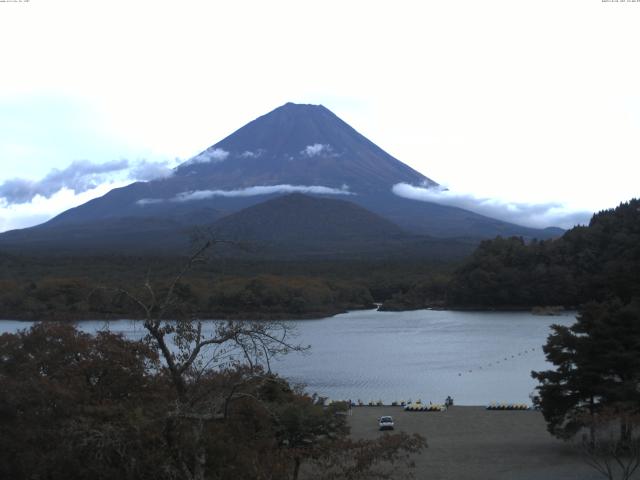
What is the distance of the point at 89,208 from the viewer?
354ft

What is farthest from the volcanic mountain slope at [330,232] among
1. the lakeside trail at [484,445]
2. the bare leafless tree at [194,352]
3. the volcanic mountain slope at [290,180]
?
the bare leafless tree at [194,352]

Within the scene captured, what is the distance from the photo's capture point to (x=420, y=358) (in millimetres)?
26938

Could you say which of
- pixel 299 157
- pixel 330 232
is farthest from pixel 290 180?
pixel 330 232

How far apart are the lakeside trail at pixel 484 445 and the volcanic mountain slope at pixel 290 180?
77701 millimetres

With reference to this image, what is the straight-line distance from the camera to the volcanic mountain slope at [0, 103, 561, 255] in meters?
101

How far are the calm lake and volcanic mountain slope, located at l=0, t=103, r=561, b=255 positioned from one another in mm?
55494

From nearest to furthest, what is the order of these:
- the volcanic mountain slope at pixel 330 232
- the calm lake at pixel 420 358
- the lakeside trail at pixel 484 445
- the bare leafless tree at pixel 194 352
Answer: the bare leafless tree at pixel 194 352
the lakeside trail at pixel 484 445
the calm lake at pixel 420 358
the volcanic mountain slope at pixel 330 232

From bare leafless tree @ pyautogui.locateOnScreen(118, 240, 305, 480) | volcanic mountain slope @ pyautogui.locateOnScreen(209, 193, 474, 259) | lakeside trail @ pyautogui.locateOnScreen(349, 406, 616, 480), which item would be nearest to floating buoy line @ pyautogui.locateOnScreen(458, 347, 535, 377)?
lakeside trail @ pyautogui.locateOnScreen(349, 406, 616, 480)

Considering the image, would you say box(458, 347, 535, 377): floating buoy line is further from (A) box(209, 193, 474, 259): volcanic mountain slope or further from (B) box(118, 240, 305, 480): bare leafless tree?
A: (A) box(209, 193, 474, 259): volcanic mountain slope

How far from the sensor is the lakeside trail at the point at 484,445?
35.3ft

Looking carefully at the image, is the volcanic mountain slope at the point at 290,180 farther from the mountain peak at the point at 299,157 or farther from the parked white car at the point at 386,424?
the parked white car at the point at 386,424

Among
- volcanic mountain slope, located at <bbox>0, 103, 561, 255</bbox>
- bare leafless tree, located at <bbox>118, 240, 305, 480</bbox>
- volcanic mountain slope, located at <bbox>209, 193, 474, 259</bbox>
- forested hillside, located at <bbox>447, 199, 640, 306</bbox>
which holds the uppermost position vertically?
volcanic mountain slope, located at <bbox>0, 103, 561, 255</bbox>

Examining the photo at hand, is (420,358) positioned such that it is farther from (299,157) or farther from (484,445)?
(299,157)

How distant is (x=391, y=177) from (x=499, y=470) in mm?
100744
